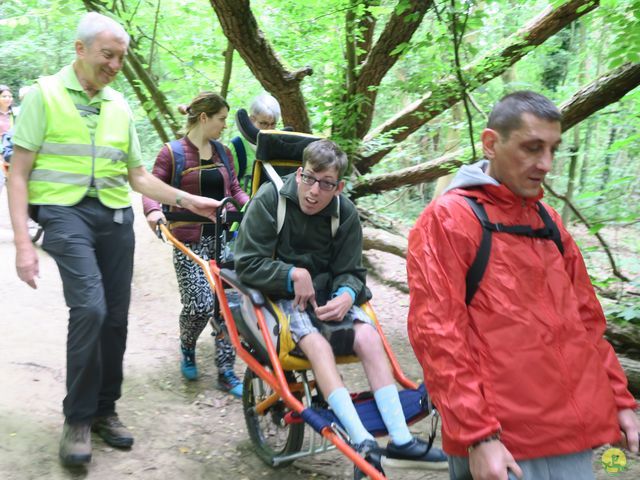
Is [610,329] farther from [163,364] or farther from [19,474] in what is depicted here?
[19,474]

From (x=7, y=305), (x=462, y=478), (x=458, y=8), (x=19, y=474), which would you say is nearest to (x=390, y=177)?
(x=458, y=8)

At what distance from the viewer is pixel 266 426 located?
3.82m

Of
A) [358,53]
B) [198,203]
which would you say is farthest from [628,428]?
[358,53]

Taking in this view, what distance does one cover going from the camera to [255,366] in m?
3.09

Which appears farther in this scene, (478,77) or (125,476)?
(478,77)

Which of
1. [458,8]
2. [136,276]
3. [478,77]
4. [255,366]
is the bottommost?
[136,276]

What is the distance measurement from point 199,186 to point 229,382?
1539 millimetres

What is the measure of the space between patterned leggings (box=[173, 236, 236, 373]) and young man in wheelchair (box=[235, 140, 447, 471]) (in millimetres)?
1372

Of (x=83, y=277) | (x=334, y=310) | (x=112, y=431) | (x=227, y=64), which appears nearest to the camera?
(x=334, y=310)

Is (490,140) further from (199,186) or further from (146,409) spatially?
(146,409)

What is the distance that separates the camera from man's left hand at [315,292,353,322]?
3.04 m

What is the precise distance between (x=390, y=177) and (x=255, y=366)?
5803mm

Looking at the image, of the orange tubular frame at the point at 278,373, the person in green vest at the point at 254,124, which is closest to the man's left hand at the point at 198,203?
the orange tubular frame at the point at 278,373

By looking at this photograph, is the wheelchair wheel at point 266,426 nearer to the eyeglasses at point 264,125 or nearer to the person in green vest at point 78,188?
the person in green vest at point 78,188
